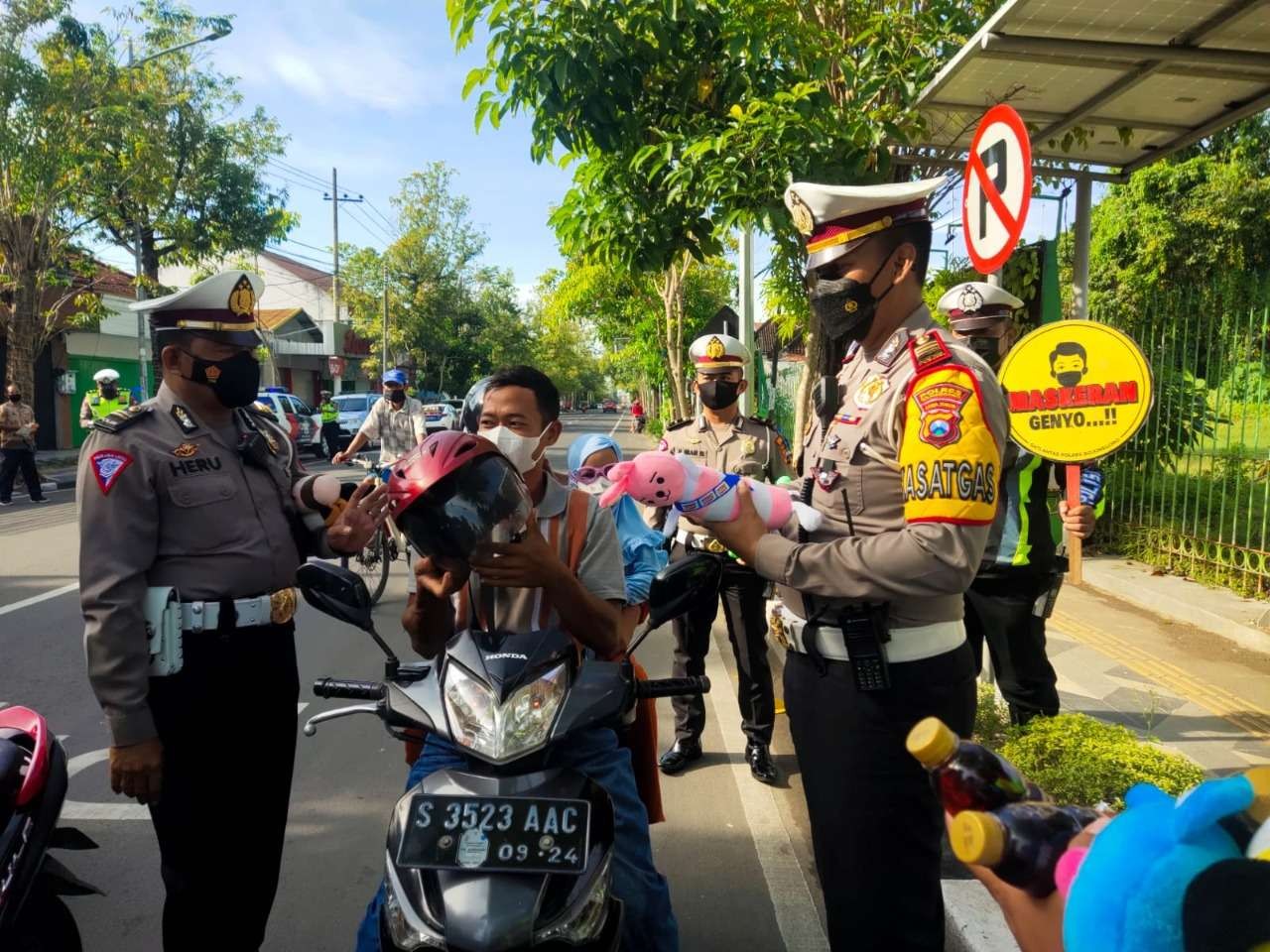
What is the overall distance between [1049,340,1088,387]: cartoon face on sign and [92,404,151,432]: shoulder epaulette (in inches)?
120

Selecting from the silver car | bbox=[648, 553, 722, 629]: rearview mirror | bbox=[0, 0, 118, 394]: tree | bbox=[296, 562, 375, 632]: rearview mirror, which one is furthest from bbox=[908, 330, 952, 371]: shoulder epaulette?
the silver car

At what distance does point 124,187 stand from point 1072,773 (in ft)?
66.0

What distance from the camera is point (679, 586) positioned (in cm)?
179

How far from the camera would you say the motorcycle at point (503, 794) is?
1414 millimetres

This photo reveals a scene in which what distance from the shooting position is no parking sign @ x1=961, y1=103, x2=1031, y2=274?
126 inches

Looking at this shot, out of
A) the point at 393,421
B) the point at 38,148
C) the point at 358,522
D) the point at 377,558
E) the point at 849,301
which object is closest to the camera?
the point at 849,301

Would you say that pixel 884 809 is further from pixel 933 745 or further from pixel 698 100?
pixel 698 100

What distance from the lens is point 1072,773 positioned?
274cm

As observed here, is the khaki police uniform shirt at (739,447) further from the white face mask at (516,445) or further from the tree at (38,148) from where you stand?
the tree at (38,148)

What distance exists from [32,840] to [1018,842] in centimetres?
224

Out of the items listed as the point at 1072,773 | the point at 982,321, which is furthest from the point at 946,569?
the point at 982,321

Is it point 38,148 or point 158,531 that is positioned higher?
point 38,148

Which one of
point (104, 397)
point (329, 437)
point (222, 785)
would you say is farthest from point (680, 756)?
point (329, 437)

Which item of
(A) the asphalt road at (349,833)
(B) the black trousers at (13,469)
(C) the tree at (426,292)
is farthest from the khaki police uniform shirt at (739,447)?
(C) the tree at (426,292)
